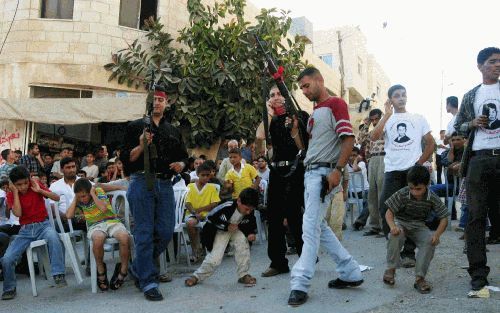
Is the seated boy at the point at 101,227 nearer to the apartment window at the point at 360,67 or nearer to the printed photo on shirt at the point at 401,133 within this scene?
the printed photo on shirt at the point at 401,133

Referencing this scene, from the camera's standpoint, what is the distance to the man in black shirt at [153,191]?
4.54 metres

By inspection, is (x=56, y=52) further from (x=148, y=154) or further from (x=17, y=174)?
(x=148, y=154)

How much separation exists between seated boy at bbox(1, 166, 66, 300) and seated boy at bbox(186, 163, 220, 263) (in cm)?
165

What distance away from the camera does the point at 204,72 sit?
12.1 meters

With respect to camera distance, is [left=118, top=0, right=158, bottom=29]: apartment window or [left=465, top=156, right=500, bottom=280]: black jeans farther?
[left=118, top=0, right=158, bottom=29]: apartment window

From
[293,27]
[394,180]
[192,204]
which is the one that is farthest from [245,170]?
[293,27]

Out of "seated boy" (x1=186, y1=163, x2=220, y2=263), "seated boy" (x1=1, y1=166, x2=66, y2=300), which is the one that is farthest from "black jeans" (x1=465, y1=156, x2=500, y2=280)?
"seated boy" (x1=1, y1=166, x2=66, y2=300)

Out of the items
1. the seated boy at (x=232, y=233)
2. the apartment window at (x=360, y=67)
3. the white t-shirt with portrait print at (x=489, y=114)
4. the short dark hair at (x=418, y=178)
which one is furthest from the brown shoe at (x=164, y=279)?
the apartment window at (x=360, y=67)

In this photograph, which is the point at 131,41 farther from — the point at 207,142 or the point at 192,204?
the point at 192,204

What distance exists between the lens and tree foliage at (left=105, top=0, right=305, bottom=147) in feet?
39.8

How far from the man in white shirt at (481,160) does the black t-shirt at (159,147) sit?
2560 millimetres

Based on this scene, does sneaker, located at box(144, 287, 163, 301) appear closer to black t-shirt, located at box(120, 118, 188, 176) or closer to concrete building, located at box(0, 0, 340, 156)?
black t-shirt, located at box(120, 118, 188, 176)

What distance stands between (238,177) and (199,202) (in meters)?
1.11

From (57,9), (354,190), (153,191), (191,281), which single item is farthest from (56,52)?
(191,281)
